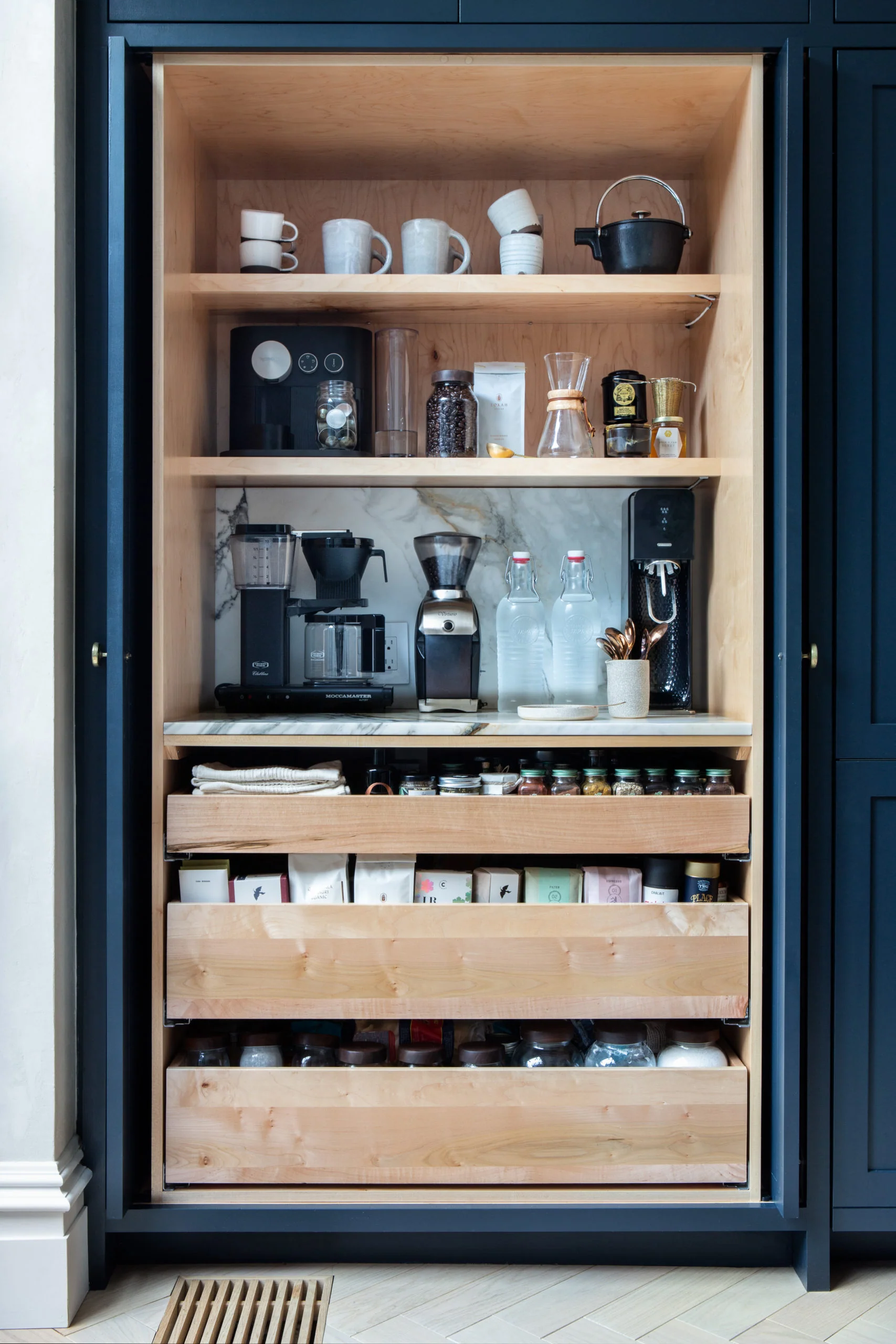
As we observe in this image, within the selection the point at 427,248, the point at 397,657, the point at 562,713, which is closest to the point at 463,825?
the point at 562,713

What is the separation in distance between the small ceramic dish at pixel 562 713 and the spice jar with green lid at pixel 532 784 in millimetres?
104

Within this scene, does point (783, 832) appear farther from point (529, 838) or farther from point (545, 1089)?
point (545, 1089)

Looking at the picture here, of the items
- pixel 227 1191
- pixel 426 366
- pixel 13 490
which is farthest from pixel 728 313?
pixel 227 1191

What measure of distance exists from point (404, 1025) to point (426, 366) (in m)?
1.40

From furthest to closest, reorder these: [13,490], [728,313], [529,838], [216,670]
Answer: [216,670] < [728,313] < [529,838] < [13,490]

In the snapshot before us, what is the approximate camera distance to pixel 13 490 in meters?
1.66

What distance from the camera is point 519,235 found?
6.61 ft

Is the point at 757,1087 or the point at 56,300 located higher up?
the point at 56,300

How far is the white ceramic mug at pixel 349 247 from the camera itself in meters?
1.99

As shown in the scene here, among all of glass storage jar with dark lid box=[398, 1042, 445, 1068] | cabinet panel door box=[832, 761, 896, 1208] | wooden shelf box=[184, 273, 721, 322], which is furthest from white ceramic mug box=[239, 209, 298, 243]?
glass storage jar with dark lid box=[398, 1042, 445, 1068]

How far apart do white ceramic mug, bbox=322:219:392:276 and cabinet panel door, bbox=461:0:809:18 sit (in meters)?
0.42

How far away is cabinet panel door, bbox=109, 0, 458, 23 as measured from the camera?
169cm

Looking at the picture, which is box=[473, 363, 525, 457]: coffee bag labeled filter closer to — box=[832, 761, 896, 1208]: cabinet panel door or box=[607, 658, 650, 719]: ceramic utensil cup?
box=[607, 658, 650, 719]: ceramic utensil cup

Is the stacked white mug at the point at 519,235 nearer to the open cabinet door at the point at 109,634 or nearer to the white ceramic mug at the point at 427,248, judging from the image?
the white ceramic mug at the point at 427,248
